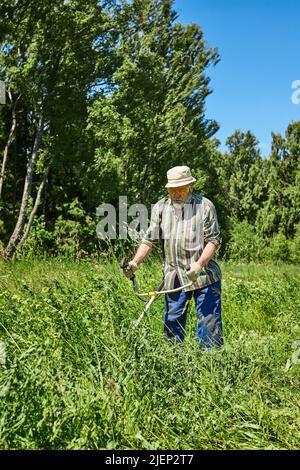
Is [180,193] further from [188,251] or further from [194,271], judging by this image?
[194,271]

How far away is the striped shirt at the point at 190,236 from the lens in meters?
4.13

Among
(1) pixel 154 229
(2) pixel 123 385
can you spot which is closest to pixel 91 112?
(1) pixel 154 229

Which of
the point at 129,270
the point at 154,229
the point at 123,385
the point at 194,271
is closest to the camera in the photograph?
the point at 123,385

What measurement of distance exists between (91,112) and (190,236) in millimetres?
15310

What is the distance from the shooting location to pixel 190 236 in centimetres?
414

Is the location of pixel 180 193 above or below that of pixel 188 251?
above

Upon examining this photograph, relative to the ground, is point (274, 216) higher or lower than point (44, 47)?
lower

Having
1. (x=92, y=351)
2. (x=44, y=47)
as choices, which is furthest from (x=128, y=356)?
(x=44, y=47)

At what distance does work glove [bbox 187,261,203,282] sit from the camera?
153 inches

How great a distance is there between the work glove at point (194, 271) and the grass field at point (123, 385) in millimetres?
462

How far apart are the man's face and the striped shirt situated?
1.8 inches

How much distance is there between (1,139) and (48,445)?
19666 millimetres

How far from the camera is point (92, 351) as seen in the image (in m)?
3.29
